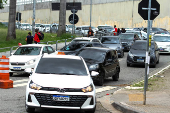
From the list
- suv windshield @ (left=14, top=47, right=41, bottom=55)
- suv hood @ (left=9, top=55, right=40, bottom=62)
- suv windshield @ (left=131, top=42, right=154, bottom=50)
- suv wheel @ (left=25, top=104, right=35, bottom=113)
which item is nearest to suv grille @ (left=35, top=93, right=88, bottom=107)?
suv wheel @ (left=25, top=104, right=35, bottom=113)

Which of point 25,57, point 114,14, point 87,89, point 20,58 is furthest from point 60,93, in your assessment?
point 114,14

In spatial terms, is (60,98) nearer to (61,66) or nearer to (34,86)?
(34,86)

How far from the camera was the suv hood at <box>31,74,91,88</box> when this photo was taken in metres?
9.88

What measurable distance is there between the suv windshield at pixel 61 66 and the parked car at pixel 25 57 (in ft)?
28.1

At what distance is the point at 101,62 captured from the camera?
56.5ft

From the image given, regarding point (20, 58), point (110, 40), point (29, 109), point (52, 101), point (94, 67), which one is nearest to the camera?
point (52, 101)

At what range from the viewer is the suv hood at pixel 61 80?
9875 mm

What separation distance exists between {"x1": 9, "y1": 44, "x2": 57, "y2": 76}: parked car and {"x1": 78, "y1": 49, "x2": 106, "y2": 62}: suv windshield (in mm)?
2966

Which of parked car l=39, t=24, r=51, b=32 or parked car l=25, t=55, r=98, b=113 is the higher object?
parked car l=39, t=24, r=51, b=32

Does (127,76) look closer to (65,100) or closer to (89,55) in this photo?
(89,55)

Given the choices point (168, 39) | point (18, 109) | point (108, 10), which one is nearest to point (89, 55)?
point (18, 109)

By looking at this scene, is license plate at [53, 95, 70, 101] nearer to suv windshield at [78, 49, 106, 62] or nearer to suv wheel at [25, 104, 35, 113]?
suv wheel at [25, 104, 35, 113]

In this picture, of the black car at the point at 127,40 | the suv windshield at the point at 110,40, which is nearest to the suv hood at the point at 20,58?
the suv windshield at the point at 110,40

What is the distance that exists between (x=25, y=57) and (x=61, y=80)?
10.6 meters
